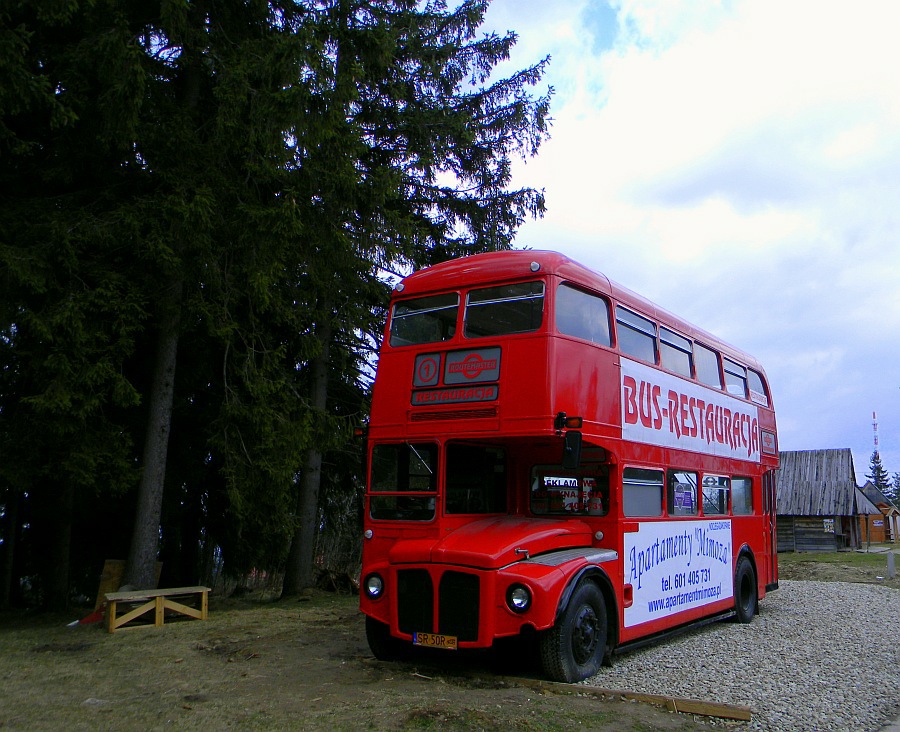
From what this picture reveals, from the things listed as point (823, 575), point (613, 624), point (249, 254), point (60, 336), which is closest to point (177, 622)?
point (60, 336)

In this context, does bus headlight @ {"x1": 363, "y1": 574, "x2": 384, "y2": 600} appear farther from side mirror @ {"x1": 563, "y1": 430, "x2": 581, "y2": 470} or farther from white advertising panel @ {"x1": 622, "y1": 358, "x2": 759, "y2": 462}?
white advertising panel @ {"x1": 622, "y1": 358, "x2": 759, "y2": 462}

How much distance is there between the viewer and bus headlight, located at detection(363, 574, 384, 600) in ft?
27.8

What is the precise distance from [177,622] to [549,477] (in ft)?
21.2

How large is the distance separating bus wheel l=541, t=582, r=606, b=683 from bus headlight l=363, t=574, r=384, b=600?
177 cm

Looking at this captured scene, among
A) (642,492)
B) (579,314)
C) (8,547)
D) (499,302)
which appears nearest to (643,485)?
(642,492)

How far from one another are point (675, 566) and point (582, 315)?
3.82 metres

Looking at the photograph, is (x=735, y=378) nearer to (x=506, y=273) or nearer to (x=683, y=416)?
(x=683, y=416)

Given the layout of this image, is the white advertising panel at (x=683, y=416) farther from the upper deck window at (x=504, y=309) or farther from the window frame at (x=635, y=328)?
the upper deck window at (x=504, y=309)

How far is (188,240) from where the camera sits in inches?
474

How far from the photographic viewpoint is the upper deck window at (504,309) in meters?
8.52

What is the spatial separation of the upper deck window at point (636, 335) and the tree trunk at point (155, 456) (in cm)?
695

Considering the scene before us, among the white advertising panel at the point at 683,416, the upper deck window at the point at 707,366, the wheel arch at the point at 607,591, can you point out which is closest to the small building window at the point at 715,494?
the white advertising panel at the point at 683,416

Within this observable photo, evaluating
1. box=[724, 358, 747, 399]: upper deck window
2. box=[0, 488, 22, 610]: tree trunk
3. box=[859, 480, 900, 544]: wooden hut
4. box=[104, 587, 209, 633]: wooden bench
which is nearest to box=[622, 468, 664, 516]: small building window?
box=[724, 358, 747, 399]: upper deck window

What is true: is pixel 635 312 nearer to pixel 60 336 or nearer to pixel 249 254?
pixel 249 254
